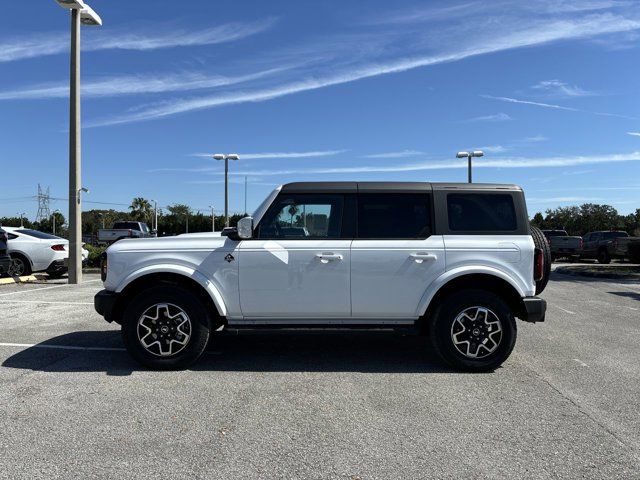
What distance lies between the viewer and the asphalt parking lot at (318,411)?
3.26 metres

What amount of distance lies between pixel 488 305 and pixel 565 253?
80.8ft

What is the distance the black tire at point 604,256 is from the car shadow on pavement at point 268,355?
75.7ft

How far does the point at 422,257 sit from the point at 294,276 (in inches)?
51.6

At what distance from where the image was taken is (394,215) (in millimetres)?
5449

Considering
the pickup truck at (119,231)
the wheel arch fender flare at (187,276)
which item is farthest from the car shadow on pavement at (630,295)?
the pickup truck at (119,231)

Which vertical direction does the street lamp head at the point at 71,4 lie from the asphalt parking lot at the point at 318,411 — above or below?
above

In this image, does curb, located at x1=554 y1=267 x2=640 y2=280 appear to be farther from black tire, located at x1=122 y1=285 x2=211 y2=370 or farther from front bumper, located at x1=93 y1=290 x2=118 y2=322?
front bumper, located at x1=93 y1=290 x2=118 y2=322

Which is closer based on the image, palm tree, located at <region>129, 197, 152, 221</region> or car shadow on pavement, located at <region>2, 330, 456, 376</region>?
car shadow on pavement, located at <region>2, 330, 456, 376</region>

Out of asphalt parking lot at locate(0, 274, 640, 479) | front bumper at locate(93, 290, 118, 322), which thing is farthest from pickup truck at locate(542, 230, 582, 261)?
front bumper at locate(93, 290, 118, 322)

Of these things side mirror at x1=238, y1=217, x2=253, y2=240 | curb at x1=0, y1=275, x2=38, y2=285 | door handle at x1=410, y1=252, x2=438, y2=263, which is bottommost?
curb at x1=0, y1=275, x2=38, y2=285

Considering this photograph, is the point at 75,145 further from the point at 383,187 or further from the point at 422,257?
the point at 422,257

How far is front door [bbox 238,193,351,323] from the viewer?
17.3ft

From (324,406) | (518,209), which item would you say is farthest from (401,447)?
(518,209)

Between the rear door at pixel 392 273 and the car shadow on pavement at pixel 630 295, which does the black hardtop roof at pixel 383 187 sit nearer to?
the rear door at pixel 392 273
